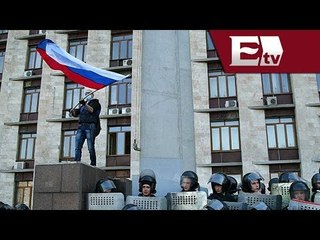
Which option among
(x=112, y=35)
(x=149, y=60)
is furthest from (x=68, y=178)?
(x=112, y=35)

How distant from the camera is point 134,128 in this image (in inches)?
754

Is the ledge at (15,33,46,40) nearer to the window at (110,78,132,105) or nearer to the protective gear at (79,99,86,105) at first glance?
the window at (110,78,132,105)

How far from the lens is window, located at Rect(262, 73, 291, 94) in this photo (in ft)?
62.3

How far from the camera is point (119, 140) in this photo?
19.9 meters

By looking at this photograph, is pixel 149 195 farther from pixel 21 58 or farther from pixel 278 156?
pixel 21 58

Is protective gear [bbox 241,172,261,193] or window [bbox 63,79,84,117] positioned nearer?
protective gear [bbox 241,172,261,193]

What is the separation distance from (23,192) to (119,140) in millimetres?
6082

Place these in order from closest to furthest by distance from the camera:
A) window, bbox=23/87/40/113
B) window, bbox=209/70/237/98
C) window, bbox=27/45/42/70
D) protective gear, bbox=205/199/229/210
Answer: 1. protective gear, bbox=205/199/229/210
2. window, bbox=209/70/237/98
3. window, bbox=23/87/40/113
4. window, bbox=27/45/42/70

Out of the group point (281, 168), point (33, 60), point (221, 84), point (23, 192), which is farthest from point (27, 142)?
point (281, 168)

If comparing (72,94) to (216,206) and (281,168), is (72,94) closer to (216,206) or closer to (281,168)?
(281,168)

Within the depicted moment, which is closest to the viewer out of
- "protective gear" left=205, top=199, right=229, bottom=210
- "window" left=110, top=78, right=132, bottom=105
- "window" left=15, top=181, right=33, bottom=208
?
"protective gear" left=205, top=199, right=229, bottom=210

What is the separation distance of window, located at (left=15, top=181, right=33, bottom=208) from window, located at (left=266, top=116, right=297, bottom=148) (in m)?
13.1

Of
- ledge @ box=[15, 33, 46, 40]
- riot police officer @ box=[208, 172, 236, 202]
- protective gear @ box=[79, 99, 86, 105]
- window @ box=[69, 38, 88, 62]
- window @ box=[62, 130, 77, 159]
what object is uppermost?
ledge @ box=[15, 33, 46, 40]

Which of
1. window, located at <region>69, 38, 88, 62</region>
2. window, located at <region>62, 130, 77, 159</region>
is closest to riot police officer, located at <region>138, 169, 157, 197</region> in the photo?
window, located at <region>62, 130, 77, 159</region>
